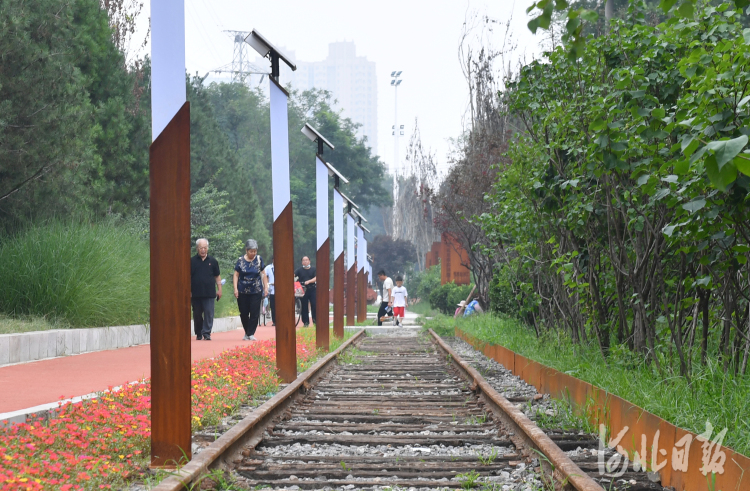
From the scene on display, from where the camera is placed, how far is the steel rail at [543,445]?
3929 mm

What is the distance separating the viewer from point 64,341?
35.5 ft

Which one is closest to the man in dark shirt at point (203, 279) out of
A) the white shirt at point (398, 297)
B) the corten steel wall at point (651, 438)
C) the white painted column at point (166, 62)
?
the corten steel wall at point (651, 438)

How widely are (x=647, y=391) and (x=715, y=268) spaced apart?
0.94 m

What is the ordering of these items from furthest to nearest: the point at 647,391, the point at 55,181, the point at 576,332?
the point at 55,181 → the point at 576,332 → the point at 647,391

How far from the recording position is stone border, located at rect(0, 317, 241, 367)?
9523 mm

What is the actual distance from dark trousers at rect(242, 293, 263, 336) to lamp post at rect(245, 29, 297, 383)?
16.6 feet

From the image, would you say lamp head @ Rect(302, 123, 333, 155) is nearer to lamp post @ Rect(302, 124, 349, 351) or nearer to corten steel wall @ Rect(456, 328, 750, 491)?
lamp post @ Rect(302, 124, 349, 351)

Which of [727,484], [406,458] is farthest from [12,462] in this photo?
[727,484]

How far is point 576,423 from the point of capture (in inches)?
237

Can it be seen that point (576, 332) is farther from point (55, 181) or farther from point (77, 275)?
point (55, 181)

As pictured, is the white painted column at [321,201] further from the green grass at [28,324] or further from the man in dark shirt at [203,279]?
the green grass at [28,324]

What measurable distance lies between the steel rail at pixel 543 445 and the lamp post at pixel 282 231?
7.48ft

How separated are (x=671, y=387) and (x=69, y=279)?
948 centimetres

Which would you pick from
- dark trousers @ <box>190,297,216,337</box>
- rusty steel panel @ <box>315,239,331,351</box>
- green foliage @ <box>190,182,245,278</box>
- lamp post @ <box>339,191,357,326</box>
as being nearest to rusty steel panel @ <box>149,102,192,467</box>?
rusty steel panel @ <box>315,239,331,351</box>
